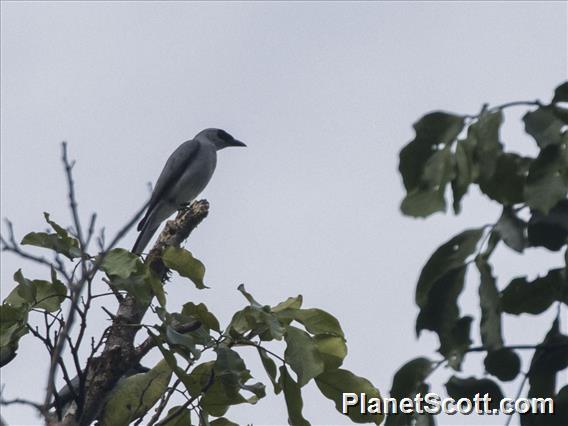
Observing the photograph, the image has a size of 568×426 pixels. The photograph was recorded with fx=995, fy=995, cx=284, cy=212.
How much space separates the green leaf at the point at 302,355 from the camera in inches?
159

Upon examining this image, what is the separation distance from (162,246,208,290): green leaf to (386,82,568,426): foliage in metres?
2.50

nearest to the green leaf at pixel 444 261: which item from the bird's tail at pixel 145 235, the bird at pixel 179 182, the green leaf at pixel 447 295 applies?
the green leaf at pixel 447 295

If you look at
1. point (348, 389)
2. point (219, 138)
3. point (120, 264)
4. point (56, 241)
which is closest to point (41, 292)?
point (56, 241)

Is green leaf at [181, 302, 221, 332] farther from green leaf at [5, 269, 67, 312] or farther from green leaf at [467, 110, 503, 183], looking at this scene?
green leaf at [467, 110, 503, 183]

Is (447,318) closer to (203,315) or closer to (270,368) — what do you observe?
(270,368)

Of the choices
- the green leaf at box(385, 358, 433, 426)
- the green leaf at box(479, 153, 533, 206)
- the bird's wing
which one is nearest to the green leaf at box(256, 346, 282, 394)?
the green leaf at box(385, 358, 433, 426)

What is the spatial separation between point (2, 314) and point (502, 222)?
268 centimetres

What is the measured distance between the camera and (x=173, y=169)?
11469mm

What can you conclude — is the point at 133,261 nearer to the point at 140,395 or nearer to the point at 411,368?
the point at 140,395

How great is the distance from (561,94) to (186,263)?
110 inches

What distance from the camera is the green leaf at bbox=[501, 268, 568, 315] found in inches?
87.3

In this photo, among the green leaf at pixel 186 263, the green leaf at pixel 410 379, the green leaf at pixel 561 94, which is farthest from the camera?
the green leaf at pixel 186 263

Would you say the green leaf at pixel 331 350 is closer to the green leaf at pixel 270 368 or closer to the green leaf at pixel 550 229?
the green leaf at pixel 270 368

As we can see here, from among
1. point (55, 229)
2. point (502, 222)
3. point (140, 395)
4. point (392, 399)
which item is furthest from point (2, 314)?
point (502, 222)
